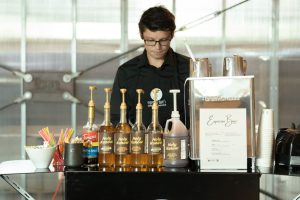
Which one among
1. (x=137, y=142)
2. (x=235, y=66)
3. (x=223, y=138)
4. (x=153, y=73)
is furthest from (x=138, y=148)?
(x=153, y=73)

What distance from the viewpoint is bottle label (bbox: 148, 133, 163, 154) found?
1566 millimetres

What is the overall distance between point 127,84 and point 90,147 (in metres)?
0.84

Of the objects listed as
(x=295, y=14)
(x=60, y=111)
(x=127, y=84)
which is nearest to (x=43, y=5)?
(x=60, y=111)

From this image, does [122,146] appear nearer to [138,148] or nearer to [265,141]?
[138,148]

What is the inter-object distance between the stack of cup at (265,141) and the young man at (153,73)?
72 cm

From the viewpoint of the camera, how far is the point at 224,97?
→ 1.53m

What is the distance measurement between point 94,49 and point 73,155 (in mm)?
1537

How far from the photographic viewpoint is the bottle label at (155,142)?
61.7 inches

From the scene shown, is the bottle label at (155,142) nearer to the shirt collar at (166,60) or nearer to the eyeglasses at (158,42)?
the eyeglasses at (158,42)

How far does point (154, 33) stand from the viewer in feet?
7.30

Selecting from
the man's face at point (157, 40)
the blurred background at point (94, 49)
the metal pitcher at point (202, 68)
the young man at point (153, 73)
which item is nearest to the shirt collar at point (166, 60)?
the young man at point (153, 73)

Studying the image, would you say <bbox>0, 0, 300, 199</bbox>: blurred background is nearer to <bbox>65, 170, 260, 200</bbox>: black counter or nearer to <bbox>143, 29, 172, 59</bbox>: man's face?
<bbox>143, 29, 172, 59</bbox>: man's face

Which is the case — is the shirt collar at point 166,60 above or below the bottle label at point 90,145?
above

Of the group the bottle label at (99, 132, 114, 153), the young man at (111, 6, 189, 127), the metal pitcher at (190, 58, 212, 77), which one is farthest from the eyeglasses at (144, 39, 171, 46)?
the bottle label at (99, 132, 114, 153)
